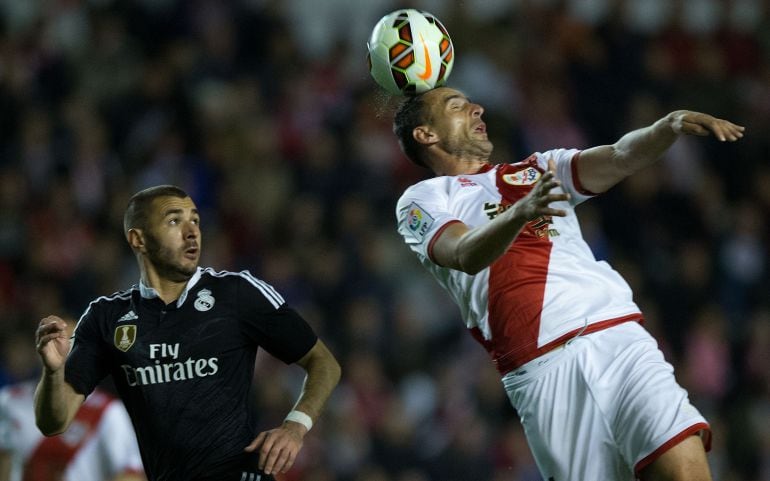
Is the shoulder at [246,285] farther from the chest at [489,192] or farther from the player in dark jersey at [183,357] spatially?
the chest at [489,192]

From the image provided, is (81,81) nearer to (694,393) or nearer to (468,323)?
(694,393)

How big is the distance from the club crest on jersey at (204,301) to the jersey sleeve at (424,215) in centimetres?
84

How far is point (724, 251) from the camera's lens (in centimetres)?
1125

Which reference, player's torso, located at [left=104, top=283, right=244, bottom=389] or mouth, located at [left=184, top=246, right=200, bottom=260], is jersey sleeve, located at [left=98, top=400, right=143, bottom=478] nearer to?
player's torso, located at [left=104, top=283, right=244, bottom=389]

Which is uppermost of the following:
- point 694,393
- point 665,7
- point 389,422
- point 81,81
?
point 81,81

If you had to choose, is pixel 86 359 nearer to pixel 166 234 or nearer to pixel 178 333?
pixel 178 333

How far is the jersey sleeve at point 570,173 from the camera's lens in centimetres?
551

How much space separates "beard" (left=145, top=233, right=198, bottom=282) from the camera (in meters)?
5.25

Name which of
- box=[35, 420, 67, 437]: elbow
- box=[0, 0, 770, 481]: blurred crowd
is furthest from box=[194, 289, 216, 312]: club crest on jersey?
box=[0, 0, 770, 481]: blurred crowd

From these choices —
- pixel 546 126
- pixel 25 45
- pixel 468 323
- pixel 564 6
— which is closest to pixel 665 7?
pixel 564 6

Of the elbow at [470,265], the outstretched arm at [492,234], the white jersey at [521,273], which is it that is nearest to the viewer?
the outstretched arm at [492,234]

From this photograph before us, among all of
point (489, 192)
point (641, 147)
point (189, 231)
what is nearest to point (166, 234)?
point (189, 231)

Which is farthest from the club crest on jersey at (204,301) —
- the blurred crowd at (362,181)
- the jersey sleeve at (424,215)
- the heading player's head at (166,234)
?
the blurred crowd at (362,181)

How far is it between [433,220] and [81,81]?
7311 mm
